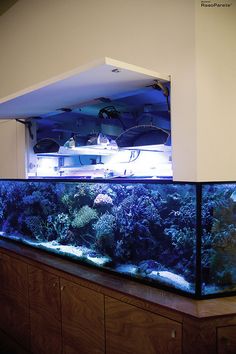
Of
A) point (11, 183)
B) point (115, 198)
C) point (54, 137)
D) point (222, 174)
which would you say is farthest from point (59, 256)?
point (222, 174)

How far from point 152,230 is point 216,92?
38.2 inches

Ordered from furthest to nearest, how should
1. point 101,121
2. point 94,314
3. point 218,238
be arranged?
point 101,121 < point 94,314 < point 218,238

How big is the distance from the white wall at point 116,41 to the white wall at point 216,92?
0.05 metres

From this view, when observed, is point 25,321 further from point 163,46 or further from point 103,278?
point 163,46

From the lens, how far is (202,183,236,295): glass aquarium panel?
1.68 metres

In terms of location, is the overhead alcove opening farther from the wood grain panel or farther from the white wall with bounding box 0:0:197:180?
the wood grain panel

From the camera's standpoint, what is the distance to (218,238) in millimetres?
1720

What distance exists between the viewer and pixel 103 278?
2061 mm

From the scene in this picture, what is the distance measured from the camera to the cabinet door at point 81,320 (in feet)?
6.46

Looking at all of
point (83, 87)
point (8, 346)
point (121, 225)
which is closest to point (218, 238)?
point (121, 225)

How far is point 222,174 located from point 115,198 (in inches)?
29.2

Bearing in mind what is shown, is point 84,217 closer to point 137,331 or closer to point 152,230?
point 152,230

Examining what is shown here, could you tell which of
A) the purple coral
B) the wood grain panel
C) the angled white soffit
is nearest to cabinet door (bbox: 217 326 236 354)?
the purple coral

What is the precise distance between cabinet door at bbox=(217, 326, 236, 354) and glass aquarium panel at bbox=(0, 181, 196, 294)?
0.85 ft
